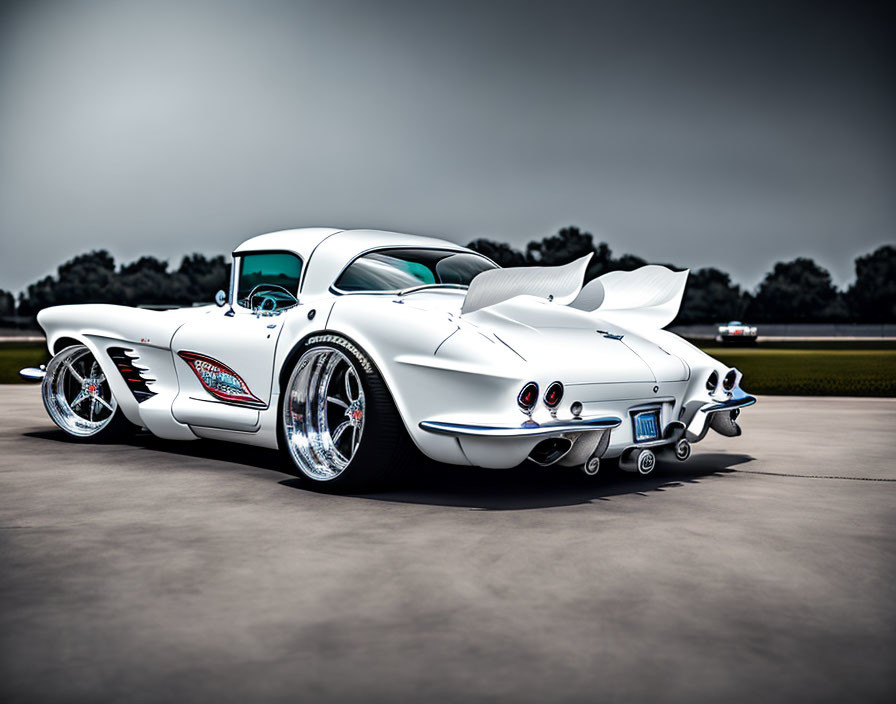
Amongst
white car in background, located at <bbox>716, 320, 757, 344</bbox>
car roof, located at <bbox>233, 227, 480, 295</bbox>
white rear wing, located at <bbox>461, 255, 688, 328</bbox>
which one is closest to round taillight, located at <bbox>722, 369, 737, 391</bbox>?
white rear wing, located at <bbox>461, 255, 688, 328</bbox>

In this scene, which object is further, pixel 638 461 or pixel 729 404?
pixel 729 404

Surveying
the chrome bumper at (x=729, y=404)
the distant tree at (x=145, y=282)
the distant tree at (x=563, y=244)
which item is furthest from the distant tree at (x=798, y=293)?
the chrome bumper at (x=729, y=404)

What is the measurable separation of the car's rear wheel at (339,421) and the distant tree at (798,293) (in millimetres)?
107571


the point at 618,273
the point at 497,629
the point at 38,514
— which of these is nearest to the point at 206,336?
the point at 38,514

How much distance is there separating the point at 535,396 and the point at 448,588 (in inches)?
58.9

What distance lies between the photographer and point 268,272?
6.27 metres

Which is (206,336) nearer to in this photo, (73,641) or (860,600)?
(73,641)

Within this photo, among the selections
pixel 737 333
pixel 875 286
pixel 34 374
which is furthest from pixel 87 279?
pixel 34 374

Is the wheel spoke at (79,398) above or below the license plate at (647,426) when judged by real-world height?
below

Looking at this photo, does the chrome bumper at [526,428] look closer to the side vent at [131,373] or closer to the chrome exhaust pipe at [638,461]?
the chrome exhaust pipe at [638,461]

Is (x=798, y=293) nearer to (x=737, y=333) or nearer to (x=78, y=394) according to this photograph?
(x=737, y=333)

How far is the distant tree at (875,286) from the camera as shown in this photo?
10450cm

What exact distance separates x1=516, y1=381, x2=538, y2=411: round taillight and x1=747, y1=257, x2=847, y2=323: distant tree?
108m

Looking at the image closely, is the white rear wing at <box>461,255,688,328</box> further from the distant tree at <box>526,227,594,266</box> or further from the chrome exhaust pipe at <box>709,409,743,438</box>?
the distant tree at <box>526,227,594,266</box>
